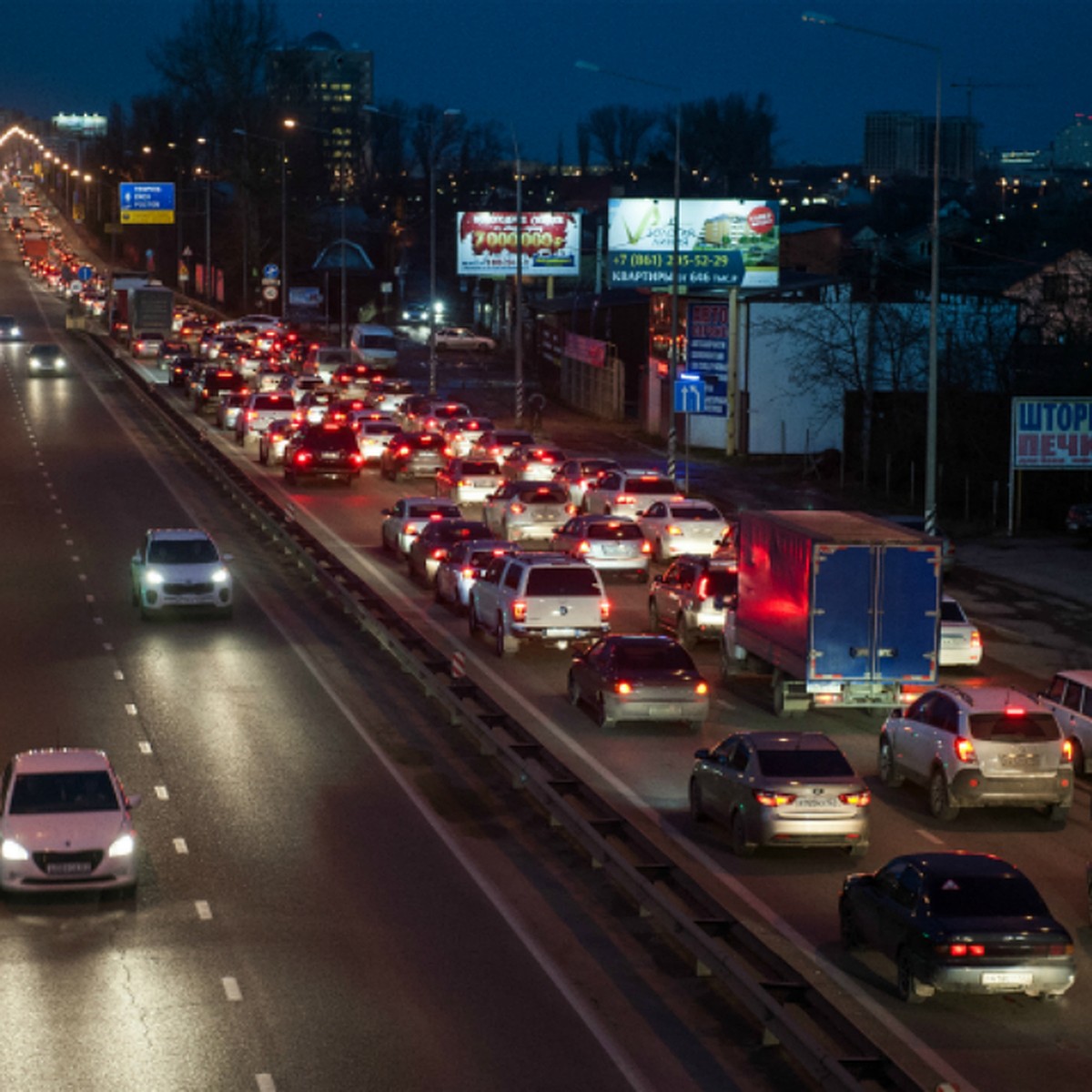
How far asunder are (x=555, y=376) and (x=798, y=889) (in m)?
72.4

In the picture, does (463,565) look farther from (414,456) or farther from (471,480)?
(414,456)

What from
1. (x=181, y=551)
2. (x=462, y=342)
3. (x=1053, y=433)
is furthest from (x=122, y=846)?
(x=462, y=342)

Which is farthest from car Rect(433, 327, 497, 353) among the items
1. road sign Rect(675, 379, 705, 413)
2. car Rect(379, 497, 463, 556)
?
car Rect(379, 497, 463, 556)

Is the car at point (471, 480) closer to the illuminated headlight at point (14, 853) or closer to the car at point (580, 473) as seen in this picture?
the car at point (580, 473)

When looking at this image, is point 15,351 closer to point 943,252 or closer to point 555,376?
point 555,376

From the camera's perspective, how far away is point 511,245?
3686 inches

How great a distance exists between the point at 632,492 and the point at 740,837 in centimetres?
2678

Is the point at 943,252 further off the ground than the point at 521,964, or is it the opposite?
the point at 943,252

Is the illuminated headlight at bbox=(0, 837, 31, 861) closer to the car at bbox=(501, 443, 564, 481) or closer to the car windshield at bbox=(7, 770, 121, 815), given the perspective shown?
the car windshield at bbox=(7, 770, 121, 815)

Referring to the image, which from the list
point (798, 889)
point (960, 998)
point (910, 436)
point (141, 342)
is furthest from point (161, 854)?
point (141, 342)

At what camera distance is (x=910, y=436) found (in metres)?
60.5

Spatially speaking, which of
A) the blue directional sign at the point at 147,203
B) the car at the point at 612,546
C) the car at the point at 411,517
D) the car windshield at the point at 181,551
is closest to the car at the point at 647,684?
the car windshield at the point at 181,551

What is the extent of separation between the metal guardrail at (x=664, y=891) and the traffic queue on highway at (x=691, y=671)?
1187 mm

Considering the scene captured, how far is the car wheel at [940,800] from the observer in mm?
22953
